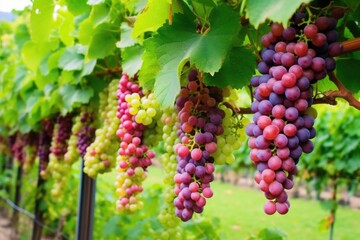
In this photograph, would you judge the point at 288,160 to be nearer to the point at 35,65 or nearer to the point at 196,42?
the point at 196,42

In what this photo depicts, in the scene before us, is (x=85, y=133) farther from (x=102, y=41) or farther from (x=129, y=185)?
(x=129, y=185)

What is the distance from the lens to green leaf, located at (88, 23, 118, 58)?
1.58 meters

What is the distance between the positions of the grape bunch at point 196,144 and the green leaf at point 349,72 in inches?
10.7

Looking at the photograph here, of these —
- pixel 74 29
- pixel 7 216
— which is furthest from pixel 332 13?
pixel 7 216

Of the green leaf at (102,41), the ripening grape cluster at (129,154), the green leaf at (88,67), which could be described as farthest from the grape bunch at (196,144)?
the green leaf at (88,67)

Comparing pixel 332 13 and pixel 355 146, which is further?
pixel 355 146

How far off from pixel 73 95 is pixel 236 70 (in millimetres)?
1165

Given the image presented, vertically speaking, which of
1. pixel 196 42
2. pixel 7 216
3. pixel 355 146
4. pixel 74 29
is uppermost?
pixel 74 29

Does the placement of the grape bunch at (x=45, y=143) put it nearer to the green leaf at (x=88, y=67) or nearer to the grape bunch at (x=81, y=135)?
the grape bunch at (x=81, y=135)

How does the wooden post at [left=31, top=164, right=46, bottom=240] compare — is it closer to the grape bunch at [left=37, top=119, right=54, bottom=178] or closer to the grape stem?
the grape bunch at [left=37, top=119, right=54, bottom=178]

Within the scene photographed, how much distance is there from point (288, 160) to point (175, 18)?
34cm

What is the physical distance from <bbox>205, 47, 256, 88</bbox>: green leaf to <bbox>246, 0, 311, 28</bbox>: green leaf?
0.83 ft

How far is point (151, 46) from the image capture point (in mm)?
920

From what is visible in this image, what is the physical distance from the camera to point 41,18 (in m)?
1.50
